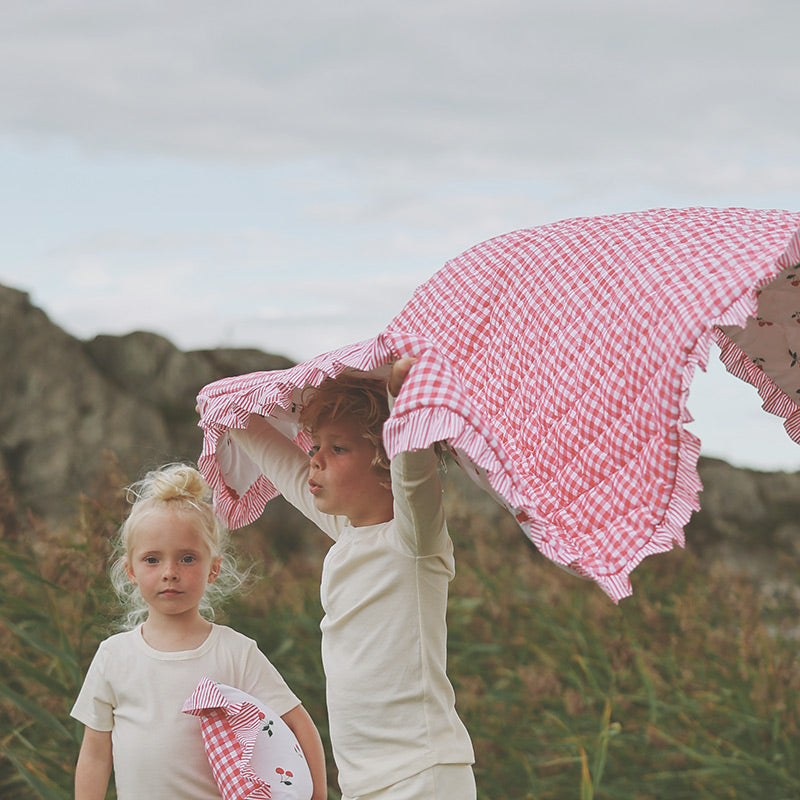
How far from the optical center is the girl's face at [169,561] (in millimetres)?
1981

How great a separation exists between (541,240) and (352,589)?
697 mm

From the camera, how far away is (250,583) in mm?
3660

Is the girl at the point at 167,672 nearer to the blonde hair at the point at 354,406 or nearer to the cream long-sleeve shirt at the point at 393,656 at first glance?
the cream long-sleeve shirt at the point at 393,656

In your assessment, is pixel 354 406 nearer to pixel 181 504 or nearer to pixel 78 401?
pixel 181 504

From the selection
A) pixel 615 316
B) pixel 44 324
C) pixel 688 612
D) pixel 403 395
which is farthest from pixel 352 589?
pixel 44 324

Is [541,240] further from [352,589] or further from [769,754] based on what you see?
[769,754]

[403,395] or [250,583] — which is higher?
[403,395]

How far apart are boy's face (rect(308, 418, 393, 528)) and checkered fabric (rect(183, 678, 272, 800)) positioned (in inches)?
15.2

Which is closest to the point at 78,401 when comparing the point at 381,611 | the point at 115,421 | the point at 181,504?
the point at 115,421

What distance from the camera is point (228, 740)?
188 cm

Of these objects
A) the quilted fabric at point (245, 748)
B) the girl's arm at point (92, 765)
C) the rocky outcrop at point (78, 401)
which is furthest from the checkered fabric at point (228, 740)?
the rocky outcrop at point (78, 401)

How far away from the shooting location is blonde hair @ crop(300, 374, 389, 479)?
1855mm

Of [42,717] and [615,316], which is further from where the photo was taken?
[42,717]

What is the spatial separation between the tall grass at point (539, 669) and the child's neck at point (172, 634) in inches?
25.6
